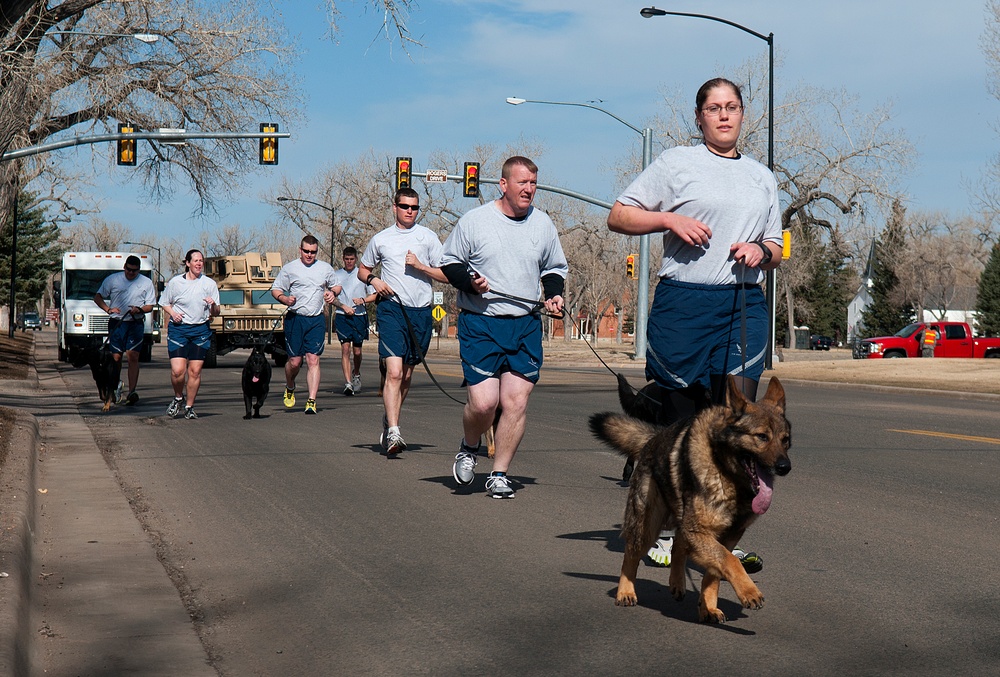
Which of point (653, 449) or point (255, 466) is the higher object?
point (653, 449)

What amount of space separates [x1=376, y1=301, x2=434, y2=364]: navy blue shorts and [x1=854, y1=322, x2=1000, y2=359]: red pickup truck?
119 ft

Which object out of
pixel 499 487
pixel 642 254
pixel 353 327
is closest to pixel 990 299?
pixel 642 254

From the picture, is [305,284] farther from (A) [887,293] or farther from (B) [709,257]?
(A) [887,293]

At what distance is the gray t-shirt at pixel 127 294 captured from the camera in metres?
15.5

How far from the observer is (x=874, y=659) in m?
4.20

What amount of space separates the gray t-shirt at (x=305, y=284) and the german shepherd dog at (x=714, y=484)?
9.81 metres

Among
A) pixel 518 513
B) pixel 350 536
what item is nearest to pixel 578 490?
pixel 518 513

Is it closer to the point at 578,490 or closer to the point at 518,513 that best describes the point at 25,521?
the point at 518,513

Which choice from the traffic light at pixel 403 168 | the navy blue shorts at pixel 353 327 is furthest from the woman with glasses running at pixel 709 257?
the traffic light at pixel 403 168

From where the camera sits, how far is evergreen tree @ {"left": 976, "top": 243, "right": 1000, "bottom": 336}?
230 feet

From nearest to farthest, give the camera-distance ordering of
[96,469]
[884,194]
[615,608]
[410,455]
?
[615,608], [96,469], [410,455], [884,194]

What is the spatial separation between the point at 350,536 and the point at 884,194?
1719 inches

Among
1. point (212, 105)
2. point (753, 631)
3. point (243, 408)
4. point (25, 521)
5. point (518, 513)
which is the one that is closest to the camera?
point (753, 631)

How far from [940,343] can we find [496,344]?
130 ft
